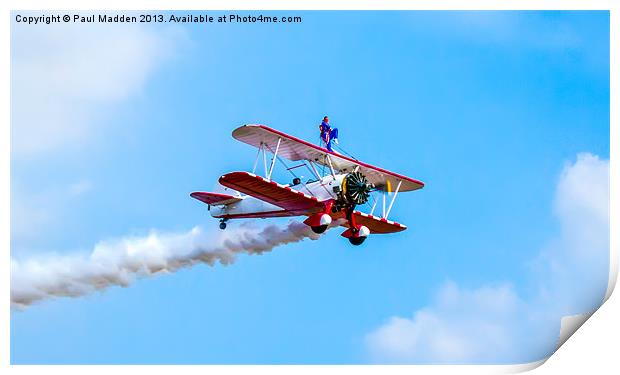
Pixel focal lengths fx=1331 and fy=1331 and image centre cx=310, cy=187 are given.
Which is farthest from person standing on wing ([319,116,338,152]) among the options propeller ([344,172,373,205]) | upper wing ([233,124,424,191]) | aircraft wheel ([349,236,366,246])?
aircraft wheel ([349,236,366,246])

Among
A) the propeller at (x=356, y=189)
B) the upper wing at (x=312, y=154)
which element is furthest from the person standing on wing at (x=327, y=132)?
the propeller at (x=356, y=189)

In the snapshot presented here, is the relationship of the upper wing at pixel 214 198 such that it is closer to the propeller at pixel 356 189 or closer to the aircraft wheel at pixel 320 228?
the aircraft wheel at pixel 320 228

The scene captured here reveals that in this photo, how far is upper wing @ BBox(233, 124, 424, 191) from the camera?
29625 mm

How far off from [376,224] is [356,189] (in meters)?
1.94

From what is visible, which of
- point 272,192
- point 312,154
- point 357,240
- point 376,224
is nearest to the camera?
point 272,192

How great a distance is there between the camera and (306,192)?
30.6 m

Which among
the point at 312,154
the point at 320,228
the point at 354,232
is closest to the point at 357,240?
the point at 354,232

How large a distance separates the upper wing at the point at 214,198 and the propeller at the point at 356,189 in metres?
3.28

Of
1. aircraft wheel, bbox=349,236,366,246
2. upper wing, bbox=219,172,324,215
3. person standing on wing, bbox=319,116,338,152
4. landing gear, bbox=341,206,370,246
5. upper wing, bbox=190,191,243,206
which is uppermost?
person standing on wing, bbox=319,116,338,152

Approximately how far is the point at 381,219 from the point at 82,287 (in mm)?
7311

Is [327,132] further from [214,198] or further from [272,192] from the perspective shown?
[214,198]

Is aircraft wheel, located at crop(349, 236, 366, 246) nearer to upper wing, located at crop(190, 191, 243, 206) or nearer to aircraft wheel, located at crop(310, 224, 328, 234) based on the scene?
aircraft wheel, located at crop(310, 224, 328, 234)

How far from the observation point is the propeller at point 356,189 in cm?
3042

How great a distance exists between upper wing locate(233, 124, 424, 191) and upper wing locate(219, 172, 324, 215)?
44.2 inches
